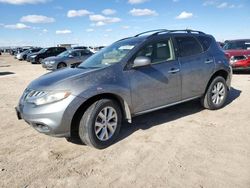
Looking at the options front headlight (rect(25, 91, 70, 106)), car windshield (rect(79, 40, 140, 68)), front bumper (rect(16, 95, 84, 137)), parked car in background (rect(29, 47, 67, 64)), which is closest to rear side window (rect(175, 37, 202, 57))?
car windshield (rect(79, 40, 140, 68))

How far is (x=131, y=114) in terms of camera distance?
169 inches

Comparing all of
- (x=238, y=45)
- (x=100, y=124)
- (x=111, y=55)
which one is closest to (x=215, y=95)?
(x=111, y=55)

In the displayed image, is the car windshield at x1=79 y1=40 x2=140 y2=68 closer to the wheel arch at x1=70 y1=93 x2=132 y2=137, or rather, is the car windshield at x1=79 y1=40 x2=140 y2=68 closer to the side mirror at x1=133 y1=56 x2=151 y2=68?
the side mirror at x1=133 y1=56 x2=151 y2=68

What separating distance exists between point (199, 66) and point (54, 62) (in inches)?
522

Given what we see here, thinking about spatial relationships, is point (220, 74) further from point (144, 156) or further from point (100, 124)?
point (100, 124)

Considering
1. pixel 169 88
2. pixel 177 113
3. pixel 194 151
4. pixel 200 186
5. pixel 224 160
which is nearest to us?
pixel 200 186

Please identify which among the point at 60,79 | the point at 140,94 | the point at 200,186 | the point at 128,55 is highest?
the point at 128,55

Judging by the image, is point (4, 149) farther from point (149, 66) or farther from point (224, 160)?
point (224, 160)

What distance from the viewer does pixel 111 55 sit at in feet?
15.5

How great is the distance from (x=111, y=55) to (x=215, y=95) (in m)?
2.68

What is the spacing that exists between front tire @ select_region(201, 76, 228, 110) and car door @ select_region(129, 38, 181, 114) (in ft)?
3.31

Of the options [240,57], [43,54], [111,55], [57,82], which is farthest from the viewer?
[43,54]

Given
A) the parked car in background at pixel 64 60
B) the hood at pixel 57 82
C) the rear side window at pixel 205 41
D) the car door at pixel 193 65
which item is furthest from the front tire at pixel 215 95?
the parked car in background at pixel 64 60

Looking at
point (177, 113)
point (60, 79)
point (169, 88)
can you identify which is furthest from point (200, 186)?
point (177, 113)
